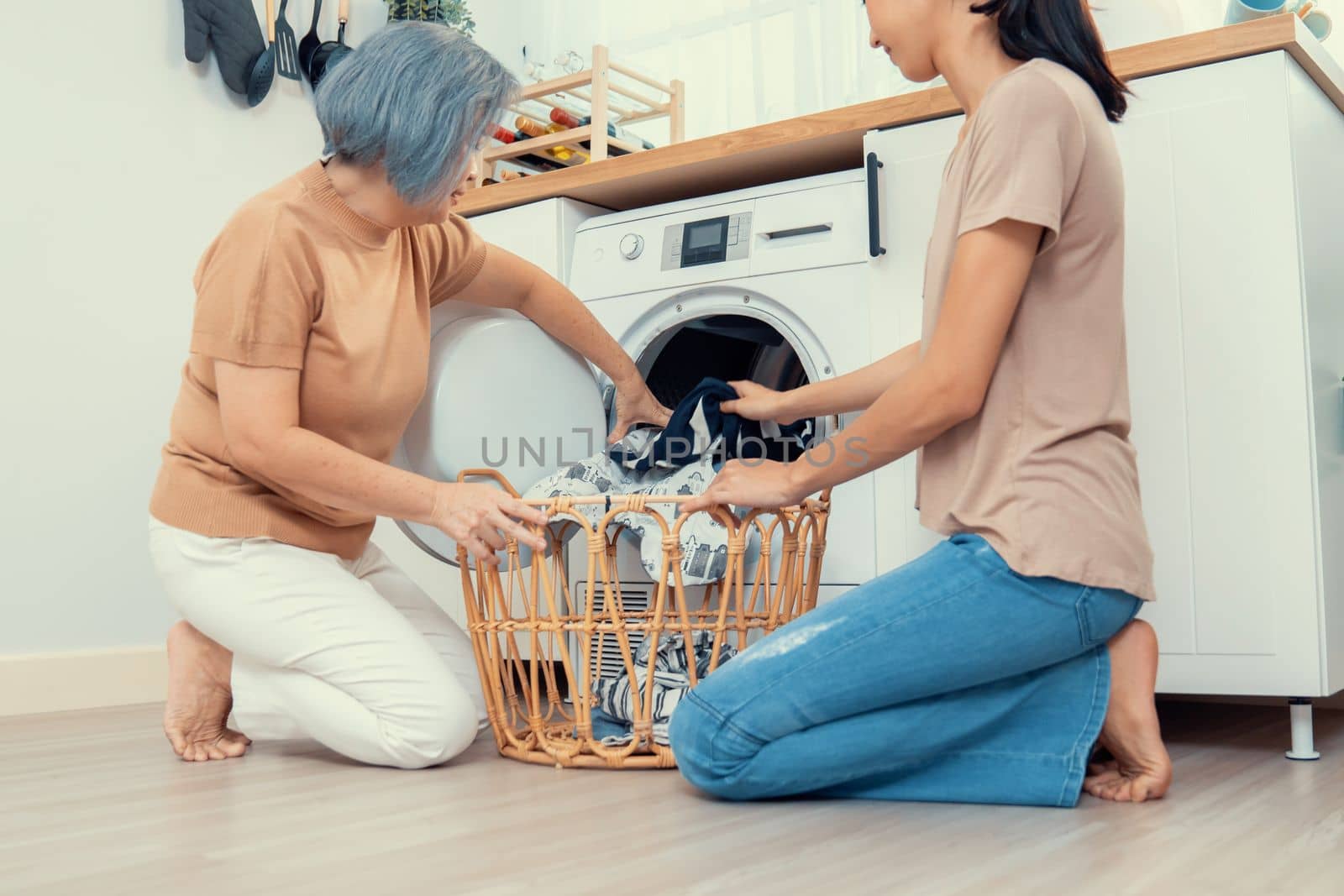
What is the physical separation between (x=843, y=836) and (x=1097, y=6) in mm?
1380

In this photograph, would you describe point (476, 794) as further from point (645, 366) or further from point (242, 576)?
point (645, 366)

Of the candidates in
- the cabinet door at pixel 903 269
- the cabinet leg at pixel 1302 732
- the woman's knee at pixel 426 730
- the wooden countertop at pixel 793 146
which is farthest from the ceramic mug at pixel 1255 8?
the woman's knee at pixel 426 730

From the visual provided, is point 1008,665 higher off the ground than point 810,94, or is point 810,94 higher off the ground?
point 810,94

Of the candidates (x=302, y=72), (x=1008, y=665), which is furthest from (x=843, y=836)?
(x=302, y=72)

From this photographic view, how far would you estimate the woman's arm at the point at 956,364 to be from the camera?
1.16 m

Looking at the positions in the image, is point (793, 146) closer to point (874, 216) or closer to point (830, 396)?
point (874, 216)

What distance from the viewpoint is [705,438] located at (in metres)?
1.61

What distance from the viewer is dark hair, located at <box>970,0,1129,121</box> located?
1230mm

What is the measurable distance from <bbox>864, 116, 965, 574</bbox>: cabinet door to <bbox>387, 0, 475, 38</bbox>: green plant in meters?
1.40

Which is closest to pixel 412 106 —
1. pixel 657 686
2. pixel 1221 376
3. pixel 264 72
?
pixel 657 686

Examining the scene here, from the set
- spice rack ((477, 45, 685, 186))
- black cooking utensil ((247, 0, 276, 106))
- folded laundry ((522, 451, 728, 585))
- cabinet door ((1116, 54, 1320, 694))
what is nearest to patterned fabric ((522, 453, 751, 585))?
folded laundry ((522, 451, 728, 585))

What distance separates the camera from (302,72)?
274cm

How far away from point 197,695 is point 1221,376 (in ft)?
4.55

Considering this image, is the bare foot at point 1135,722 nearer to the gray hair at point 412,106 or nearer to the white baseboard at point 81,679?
the gray hair at point 412,106
